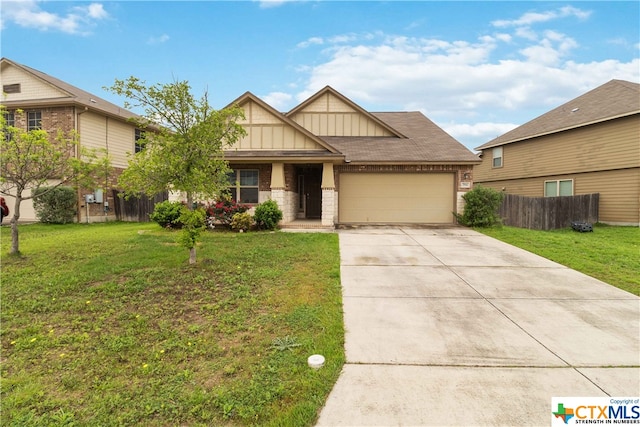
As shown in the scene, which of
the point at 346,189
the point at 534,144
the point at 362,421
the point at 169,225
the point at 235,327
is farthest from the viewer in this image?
the point at 534,144

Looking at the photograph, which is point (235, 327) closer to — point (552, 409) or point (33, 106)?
point (552, 409)

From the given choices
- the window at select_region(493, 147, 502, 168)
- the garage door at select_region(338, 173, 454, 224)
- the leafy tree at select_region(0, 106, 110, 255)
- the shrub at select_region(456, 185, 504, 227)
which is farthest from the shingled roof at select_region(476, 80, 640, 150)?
the leafy tree at select_region(0, 106, 110, 255)

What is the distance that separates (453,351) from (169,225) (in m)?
10.9

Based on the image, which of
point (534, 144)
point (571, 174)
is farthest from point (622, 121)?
point (534, 144)

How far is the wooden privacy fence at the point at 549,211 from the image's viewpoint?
13.7 metres

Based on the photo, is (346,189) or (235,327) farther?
(346,189)

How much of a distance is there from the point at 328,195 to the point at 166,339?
961cm

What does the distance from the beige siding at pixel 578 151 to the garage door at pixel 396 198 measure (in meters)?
7.77

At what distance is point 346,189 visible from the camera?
14.2 m

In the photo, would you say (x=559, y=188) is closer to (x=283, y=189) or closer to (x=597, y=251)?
(x=597, y=251)

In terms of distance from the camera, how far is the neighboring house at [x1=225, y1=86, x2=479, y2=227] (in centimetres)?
1268

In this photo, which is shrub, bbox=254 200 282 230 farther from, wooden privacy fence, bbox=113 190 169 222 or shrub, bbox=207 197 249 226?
wooden privacy fence, bbox=113 190 169 222

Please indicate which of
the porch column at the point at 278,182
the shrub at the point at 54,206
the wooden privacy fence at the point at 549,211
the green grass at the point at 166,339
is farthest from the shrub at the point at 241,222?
the wooden privacy fence at the point at 549,211

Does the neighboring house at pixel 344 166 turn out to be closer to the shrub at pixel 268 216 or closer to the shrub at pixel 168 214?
the shrub at pixel 268 216
